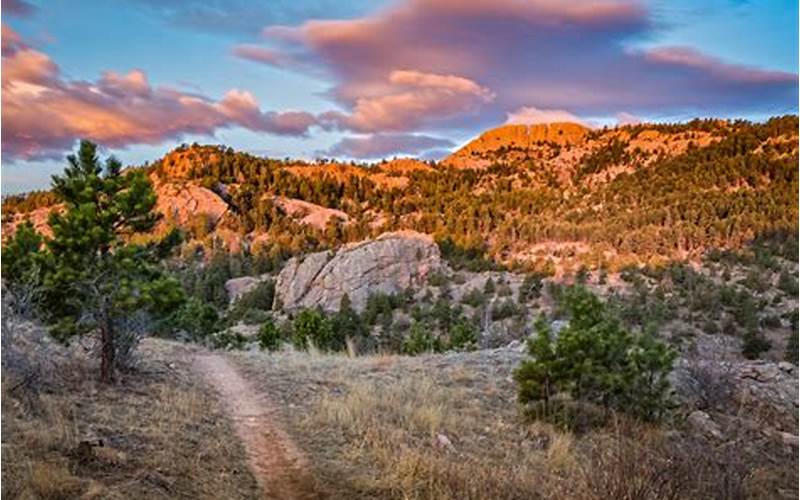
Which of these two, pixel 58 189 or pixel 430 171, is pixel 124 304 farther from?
pixel 430 171

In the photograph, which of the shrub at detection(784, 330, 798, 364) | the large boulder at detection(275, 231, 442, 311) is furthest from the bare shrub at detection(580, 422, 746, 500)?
the large boulder at detection(275, 231, 442, 311)

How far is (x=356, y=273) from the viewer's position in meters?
76.8

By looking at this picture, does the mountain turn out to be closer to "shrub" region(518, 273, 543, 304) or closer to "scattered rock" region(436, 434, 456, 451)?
"shrub" region(518, 273, 543, 304)

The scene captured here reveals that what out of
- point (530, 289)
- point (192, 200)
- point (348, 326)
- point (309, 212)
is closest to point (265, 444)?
point (348, 326)

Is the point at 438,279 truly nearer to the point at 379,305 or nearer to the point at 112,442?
the point at 379,305

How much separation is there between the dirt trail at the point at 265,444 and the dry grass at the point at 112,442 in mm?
198

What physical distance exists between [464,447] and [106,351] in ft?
19.7

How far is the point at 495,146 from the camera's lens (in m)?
190

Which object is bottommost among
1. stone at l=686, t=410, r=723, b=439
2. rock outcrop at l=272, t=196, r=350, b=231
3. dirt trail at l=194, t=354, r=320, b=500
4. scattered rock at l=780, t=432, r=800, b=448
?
scattered rock at l=780, t=432, r=800, b=448

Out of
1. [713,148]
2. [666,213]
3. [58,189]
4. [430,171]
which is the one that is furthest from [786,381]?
[430,171]

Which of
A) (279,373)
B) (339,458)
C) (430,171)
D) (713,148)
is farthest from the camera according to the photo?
(430,171)

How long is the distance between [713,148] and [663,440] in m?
120

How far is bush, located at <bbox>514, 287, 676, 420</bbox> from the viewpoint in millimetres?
11461

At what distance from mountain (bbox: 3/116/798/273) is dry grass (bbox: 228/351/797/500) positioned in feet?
200
